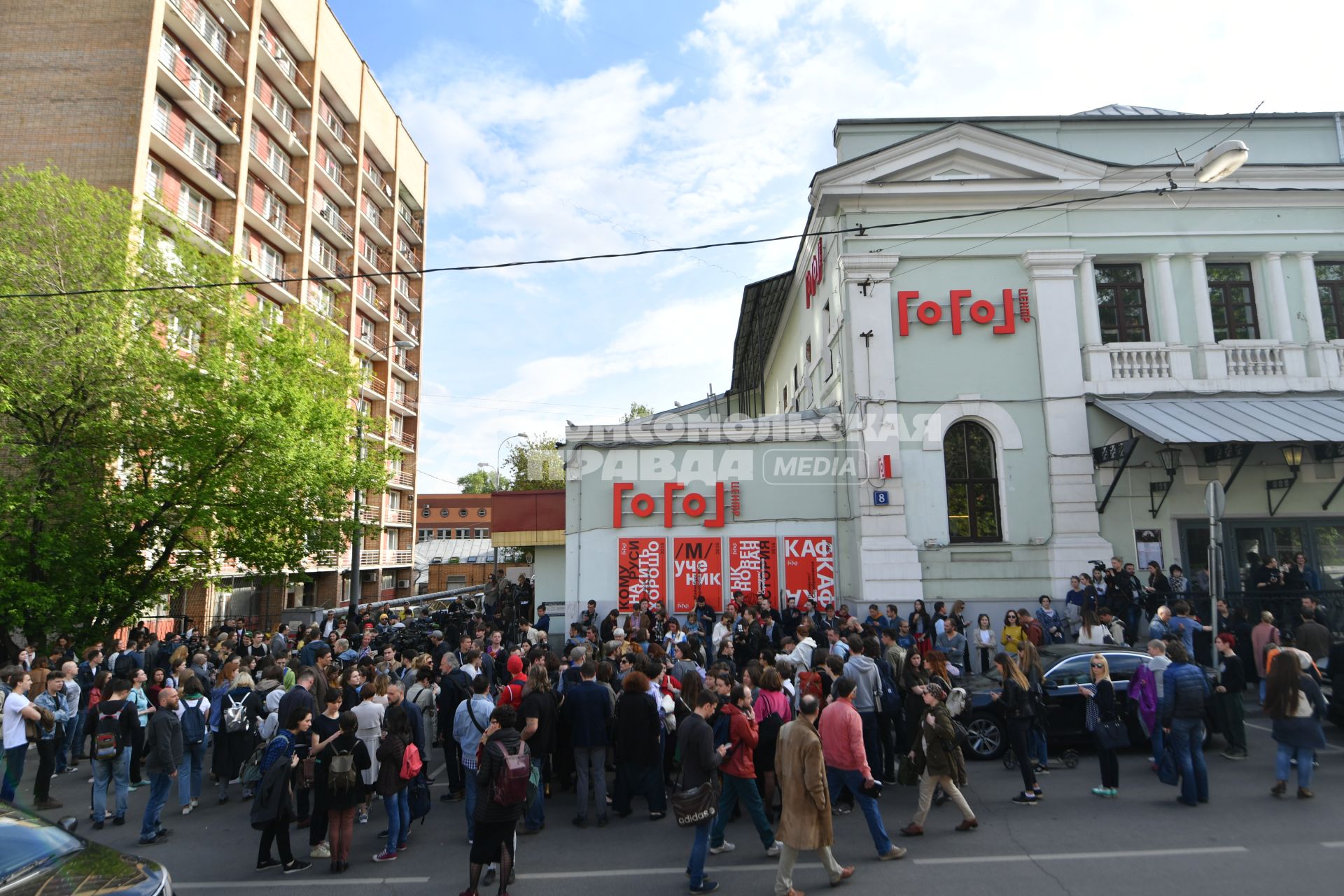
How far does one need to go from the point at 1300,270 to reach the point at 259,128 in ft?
142

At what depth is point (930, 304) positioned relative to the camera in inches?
714

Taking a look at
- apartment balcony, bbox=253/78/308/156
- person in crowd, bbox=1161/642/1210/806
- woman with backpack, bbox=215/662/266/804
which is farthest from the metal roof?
apartment balcony, bbox=253/78/308/156

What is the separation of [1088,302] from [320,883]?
64.2 feet

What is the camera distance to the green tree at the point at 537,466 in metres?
51.3

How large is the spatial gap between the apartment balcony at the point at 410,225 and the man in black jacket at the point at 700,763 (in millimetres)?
52620

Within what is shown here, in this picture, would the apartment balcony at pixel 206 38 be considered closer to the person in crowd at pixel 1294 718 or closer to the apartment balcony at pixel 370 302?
the apartment balcony at pixel 370 302

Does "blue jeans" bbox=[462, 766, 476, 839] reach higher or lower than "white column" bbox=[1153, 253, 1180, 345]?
lower

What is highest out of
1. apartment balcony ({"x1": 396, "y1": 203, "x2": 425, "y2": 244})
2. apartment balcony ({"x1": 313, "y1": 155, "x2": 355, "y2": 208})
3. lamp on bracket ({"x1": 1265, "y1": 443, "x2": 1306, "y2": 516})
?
apartment balcony ({"x1": 396, "y1": 203, "x2": 425, "y2": 244})

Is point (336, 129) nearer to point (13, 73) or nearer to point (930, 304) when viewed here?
point (13, 73)

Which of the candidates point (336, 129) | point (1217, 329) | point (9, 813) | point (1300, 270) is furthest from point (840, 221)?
point (336, 129)

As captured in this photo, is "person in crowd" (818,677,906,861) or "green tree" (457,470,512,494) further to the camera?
"green tree" (457,470,512,494)

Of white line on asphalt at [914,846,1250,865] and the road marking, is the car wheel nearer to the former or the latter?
white line on asphalt at [914,846,1250,865]

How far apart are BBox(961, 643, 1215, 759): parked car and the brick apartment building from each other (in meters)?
16.5

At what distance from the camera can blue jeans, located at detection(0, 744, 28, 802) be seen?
29.1ft
